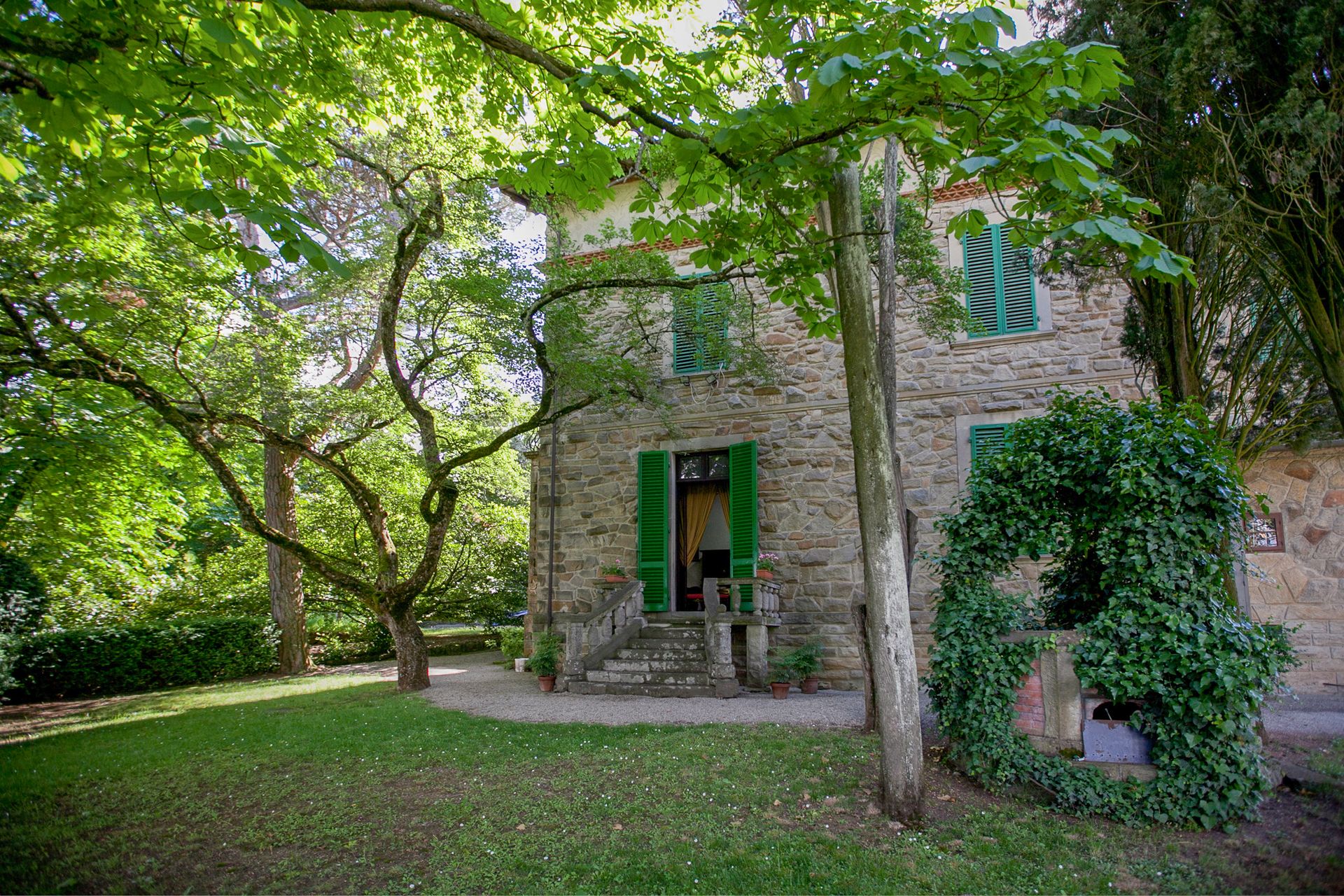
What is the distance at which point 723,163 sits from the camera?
4332 millimetres

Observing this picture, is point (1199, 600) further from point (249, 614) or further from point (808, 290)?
point (249, 614)

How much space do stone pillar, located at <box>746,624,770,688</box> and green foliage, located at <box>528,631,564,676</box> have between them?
2732 mm

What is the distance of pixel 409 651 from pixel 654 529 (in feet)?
12.3

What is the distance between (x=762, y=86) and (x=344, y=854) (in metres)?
7.37

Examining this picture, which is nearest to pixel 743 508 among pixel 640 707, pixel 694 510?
pixel 694 510

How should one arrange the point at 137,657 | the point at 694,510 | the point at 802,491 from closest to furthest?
1. the point at 802,491
2. the point at 694,510
3. the point at 137,657

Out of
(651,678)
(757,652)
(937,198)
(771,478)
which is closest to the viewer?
(651,678)

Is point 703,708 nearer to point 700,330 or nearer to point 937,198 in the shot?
point 700,330

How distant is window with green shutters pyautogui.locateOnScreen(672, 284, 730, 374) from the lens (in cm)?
985

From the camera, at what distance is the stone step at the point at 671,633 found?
9.66 metres

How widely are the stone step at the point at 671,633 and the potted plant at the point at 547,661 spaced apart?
129 centimetres

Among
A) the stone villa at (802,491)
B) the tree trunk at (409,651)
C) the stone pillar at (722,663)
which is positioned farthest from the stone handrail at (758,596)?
the tree trunk at (409,651)

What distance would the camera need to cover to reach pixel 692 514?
37.9ft

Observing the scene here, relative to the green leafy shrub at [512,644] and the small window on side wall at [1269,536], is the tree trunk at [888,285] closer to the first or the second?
the small window on side wall at [1269,536]
